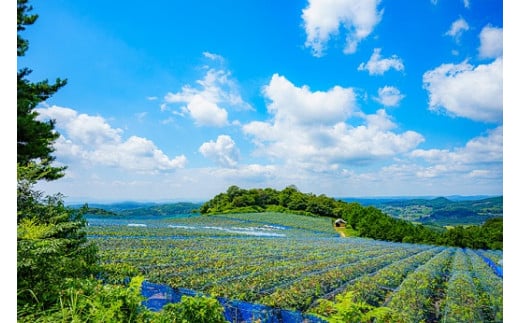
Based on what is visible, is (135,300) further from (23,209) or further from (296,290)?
(296,290)

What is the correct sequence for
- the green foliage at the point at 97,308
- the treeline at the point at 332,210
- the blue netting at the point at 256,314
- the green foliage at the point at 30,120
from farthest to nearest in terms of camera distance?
the treeline at the point at 332,210 < the green foliage at the point at 30,120 < the blue netting at the point at 256,314 < the green foliage at the point at 97,308

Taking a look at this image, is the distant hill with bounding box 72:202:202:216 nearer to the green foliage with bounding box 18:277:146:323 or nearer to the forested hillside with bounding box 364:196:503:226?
the green foliage with bounding box 18:277:146:323

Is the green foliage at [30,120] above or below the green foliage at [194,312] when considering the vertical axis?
above

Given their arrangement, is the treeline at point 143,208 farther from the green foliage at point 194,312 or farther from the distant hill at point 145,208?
the green foliage at point 194,312

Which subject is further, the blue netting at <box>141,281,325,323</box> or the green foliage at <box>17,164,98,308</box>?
the blue netting at <box>141,281,325,323</box>

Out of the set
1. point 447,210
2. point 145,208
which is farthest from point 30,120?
point 145,208

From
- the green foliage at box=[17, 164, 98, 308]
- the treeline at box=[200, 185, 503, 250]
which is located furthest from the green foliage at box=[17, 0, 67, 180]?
the treeline at box=[200, 185, 503, 250]

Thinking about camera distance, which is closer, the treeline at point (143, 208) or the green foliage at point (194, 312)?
the green foliage at point (194, 312)

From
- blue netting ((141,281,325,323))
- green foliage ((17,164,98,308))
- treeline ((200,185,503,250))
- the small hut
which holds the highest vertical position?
green foliage ((17,164,98,308))

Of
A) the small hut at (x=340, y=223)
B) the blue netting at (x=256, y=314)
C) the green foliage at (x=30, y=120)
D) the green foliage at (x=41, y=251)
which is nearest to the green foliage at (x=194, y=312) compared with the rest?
the green foliage at (x=41, y=251)
